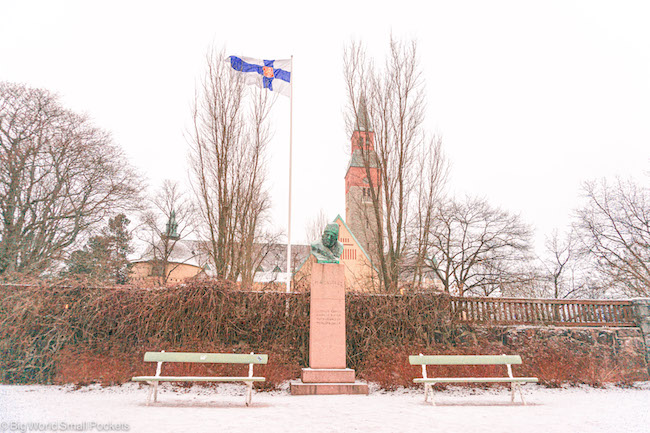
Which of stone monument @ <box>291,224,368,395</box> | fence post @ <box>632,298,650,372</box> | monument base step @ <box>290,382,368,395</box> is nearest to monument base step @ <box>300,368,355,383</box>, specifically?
stone monument @ <box>291,224,368,395</box>

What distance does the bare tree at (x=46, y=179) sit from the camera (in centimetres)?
1588

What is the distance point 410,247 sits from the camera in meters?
15.0

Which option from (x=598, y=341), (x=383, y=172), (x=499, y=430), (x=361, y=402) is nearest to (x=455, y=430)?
(x=499, y=430)

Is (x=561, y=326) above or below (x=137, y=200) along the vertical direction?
below

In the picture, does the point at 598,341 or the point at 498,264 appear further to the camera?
the point at 498,264

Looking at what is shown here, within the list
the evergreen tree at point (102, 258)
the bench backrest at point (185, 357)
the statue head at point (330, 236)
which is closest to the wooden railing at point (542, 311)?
the statue head at point (330, 236)

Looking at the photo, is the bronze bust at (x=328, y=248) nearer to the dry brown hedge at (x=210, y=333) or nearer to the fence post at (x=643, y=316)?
the dry brown hedge at (x=210, y=333)

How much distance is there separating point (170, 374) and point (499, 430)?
668 centimetres

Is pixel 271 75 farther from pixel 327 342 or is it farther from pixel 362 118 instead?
pixel 327 342

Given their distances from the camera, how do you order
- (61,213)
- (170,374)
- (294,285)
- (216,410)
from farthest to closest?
1. (61,213)
2. (294,285)
3. (170,374)
4. (216,410)

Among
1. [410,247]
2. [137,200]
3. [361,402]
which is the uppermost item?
[137,200]

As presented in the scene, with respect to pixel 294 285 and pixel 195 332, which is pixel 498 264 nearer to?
pixel 294 285

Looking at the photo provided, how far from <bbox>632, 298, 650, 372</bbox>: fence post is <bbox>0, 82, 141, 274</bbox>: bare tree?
65.2 ft

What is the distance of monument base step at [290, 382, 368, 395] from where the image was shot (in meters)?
7.61
